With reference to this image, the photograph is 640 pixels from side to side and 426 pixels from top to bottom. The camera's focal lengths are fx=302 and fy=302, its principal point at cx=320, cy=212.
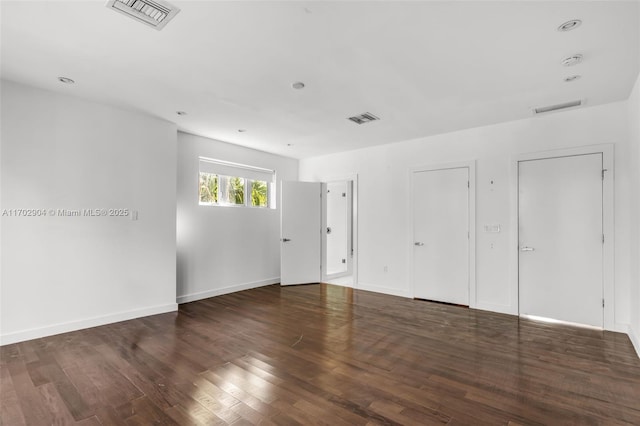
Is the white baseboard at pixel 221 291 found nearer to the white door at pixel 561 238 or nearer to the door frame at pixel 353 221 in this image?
the door frame at pixel 353 221

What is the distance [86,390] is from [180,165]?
3.48 metres

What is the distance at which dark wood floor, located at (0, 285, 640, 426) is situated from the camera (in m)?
2.10

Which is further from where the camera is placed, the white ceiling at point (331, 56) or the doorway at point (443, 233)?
the doorway at point (443, 233)

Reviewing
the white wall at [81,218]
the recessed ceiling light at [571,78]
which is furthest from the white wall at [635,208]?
the white wall at [81,218]

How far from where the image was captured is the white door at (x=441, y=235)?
15.9 ft

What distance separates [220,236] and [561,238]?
17.4 ft

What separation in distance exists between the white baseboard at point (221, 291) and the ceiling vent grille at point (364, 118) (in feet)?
12.2

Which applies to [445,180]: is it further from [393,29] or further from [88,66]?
[88,66]

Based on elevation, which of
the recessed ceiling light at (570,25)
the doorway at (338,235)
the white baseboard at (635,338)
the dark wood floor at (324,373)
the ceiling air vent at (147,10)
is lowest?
the dark wood floor at (324,373)

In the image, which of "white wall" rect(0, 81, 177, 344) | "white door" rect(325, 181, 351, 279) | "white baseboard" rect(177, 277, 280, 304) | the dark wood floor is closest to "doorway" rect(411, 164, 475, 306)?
the dark wood floor

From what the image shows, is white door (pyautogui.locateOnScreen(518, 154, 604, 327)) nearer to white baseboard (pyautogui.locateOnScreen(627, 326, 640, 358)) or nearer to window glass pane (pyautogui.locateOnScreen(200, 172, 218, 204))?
white baseboard (pyautogui.locateOnScreen(627, 326, 640, 358))

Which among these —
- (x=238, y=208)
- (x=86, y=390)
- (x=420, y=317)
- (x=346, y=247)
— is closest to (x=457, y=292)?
(x=420, y=317)

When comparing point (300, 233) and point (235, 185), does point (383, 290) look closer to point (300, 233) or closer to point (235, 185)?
point (300, 233)

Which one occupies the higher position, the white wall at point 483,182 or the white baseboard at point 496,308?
the white wall at point 483,182
